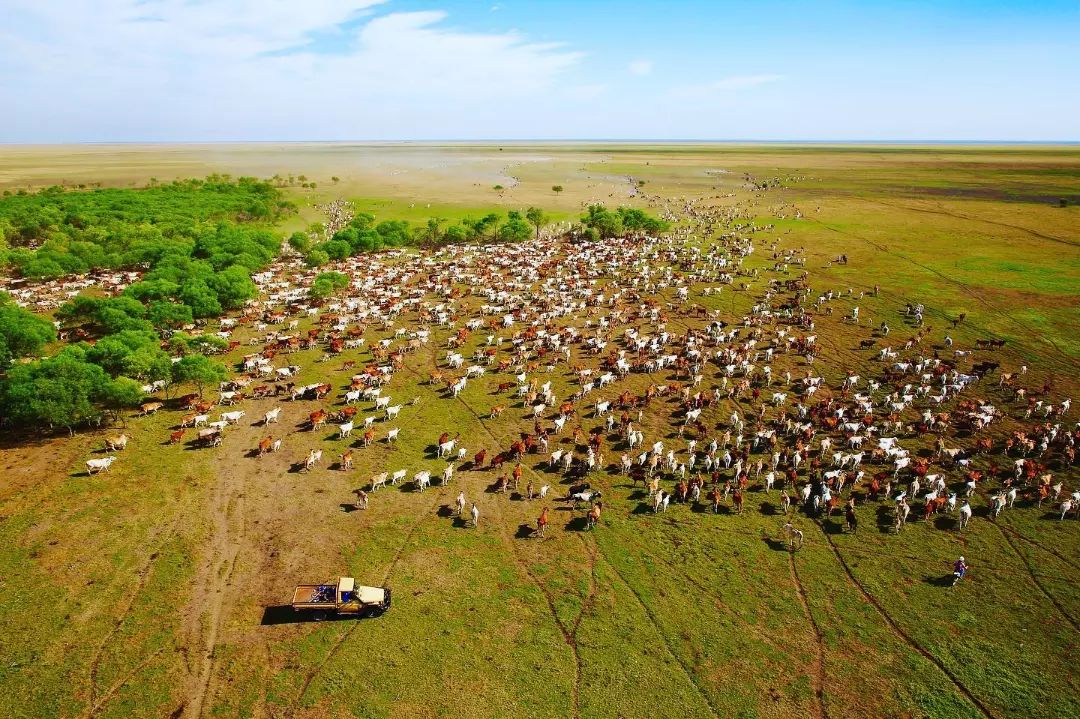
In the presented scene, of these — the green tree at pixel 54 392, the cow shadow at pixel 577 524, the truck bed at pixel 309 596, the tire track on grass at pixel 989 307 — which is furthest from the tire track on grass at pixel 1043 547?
the green tree at pixel 54 392

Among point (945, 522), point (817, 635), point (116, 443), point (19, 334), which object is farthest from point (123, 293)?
point (945, 522)

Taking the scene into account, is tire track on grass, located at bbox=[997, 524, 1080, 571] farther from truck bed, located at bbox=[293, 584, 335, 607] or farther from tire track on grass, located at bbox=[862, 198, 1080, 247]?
tire track on grass, located at bbox=[862, 198, 1080, 247]

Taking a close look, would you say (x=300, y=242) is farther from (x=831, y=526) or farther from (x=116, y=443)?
(x=831, y=526)

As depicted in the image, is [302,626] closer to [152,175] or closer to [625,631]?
[625,631]

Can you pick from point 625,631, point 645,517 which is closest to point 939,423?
point 645,517

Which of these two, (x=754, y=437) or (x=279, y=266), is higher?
(x=279, y=266)
